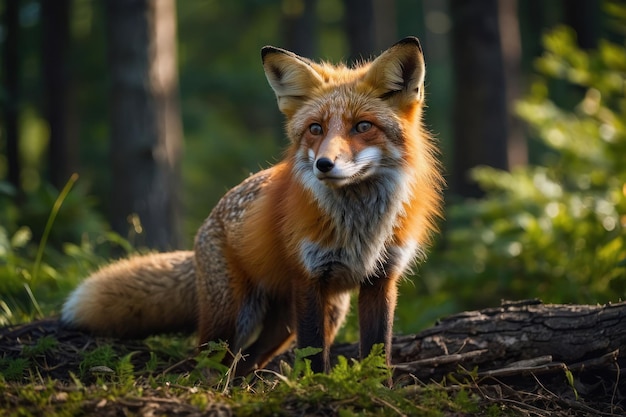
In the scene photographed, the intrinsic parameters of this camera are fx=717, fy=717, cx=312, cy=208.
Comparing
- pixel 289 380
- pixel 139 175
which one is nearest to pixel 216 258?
pixel 289 380

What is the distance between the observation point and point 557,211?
25.1 feet

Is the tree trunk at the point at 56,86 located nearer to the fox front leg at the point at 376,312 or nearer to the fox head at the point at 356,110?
the fox head at the point at 356,110

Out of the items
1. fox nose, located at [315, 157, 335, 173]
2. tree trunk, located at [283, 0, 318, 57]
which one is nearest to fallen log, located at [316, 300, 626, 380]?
fox nose, located at [315, 157, 335, 173]

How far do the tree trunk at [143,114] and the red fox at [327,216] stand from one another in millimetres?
2795

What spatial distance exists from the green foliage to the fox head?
9.54ft

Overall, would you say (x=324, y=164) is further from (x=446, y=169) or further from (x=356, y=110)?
(x=446, y=169)

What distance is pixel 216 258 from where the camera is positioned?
4.85 m

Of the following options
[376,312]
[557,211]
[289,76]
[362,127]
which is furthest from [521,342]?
[557,211]

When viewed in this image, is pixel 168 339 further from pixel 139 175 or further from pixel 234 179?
pixel 234 179

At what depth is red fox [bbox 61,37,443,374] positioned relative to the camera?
4105 millimetres

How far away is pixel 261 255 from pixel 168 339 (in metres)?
1.31

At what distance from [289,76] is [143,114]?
3534 mm

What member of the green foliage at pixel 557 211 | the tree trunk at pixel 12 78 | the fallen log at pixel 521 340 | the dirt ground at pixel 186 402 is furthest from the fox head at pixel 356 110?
the tree trunk at pixel 12 78

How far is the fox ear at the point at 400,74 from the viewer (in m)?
4.09
